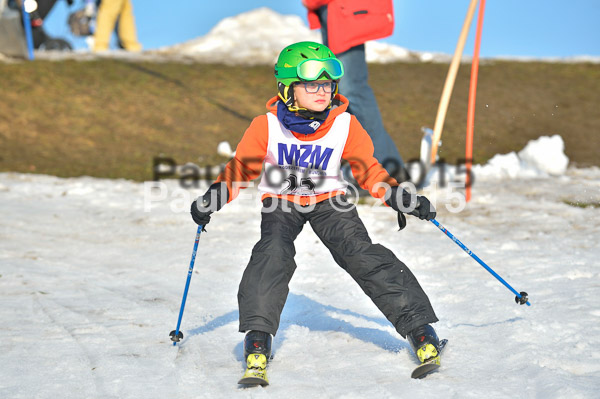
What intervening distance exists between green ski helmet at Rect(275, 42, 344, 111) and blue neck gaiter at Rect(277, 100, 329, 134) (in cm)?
4

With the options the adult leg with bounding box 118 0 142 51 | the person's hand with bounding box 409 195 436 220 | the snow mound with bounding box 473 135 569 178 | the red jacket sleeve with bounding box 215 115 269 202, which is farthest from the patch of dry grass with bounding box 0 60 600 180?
the person's hand with bounding box 409 195 436 220

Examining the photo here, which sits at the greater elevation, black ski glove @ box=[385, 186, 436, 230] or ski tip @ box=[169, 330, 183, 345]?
black ski glove @ box=[385, 186, 436, 230]

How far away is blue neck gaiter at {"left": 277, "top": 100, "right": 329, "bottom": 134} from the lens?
9.64ft

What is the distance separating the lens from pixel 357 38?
17.8 feet

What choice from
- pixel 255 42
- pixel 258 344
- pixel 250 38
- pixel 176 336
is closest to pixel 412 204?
pixel 258 344

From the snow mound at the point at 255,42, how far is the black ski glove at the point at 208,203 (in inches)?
420

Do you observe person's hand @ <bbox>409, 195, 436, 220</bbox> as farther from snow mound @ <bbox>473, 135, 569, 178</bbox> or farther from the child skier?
snow mound @ <bbox>473, 135, 569, 178</bbox>

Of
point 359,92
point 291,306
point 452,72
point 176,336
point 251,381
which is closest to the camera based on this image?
point 251,381

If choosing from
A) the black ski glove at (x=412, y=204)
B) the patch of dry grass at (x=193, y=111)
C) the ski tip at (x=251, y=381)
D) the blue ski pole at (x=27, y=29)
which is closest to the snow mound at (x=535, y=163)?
the patch of dry grass at (x=193, y=111)

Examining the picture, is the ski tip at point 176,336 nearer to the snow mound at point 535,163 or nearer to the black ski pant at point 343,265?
the black ski pant at point 343,265

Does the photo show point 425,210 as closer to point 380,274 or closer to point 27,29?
point 380,274

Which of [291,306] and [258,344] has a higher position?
[258,344]

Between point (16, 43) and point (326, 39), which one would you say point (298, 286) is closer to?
point (326, 39)

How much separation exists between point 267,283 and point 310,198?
0.57 m
